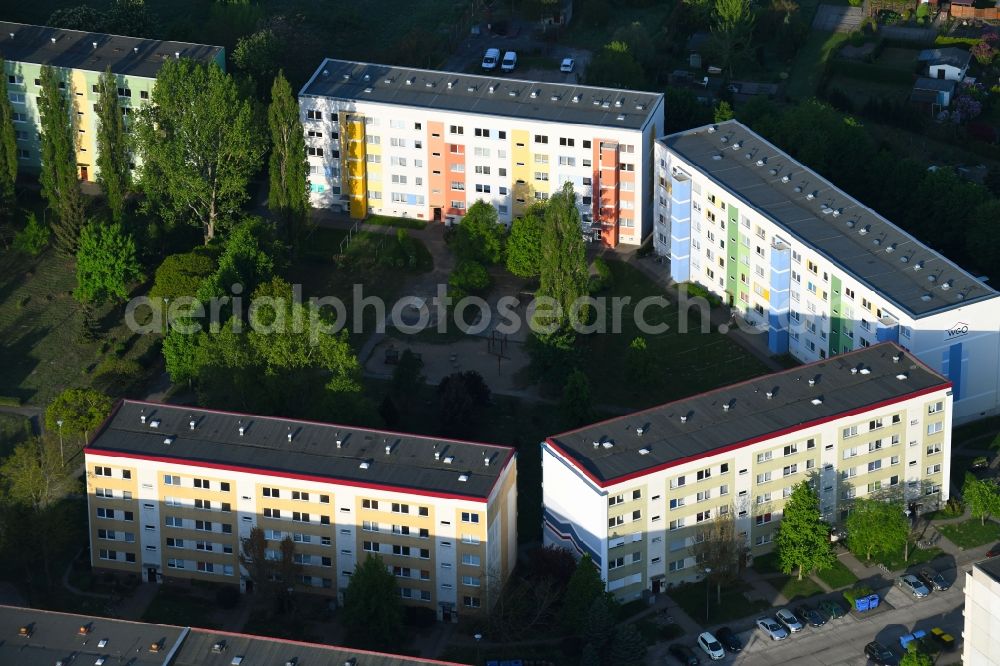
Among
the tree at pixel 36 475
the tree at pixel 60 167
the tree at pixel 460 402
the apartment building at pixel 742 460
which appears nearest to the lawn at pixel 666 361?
the tree at pixel 460 402

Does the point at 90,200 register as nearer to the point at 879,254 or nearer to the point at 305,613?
the point at 305,613

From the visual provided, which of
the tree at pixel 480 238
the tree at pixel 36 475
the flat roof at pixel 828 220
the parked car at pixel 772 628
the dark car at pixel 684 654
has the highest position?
the flat roof at pixel 828 220

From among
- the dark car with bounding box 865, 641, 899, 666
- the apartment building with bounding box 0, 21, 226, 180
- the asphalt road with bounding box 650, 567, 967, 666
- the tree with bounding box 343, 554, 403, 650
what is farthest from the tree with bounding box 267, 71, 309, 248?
the dark car with bounding box 865, 641, 899, 666

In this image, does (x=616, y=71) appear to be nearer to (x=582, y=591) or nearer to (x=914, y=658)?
(x=582, y=591)

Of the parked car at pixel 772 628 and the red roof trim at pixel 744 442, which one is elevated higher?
the red roof trim at pixel 744 442

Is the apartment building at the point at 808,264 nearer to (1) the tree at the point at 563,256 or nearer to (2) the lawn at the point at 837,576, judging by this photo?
(1) the tree at the point at 563,256

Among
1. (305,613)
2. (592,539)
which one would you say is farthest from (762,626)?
(305,613)
